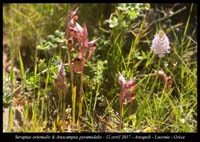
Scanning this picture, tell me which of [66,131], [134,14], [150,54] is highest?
[134,14]

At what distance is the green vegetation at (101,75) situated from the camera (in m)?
1.76

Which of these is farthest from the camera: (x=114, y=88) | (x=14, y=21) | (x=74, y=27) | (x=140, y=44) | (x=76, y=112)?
(x=14, y=21)

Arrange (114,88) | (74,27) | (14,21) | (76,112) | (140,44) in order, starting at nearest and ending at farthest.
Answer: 1. (74,27)
2. (76,112)
3. (114,88)
4. (140,44)
5. (14,21)

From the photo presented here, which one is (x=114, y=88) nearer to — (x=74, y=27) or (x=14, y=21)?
(x=74, y=27)

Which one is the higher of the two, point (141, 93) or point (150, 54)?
point (150, 54)

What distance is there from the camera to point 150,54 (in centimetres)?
217

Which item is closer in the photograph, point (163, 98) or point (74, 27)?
point (74, 27)

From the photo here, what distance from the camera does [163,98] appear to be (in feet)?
6.29

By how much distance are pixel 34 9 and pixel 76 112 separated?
867 mm

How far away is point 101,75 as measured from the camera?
6.79ft

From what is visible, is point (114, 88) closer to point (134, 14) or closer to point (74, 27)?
point (134, 14)

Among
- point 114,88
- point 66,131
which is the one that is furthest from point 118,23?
point 66,131

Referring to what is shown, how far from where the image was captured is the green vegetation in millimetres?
1756

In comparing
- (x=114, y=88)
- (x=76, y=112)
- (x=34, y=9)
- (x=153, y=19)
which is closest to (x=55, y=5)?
(x=34, y=9)
